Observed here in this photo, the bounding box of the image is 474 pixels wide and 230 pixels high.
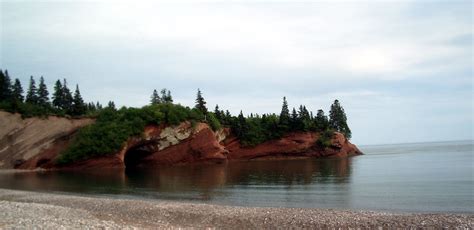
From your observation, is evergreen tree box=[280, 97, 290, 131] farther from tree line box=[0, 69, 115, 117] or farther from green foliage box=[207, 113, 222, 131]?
tree line box=[0, 69, 115, 117]

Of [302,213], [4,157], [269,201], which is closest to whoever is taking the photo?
[302,213]

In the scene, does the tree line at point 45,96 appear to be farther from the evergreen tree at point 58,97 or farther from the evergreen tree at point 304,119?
the evergreen tree at point 304,119

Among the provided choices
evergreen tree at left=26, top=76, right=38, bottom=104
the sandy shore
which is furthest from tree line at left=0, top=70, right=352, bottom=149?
the sandy shore

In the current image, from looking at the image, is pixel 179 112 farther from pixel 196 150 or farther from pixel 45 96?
pixel 45 96

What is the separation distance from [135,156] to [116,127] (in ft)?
40.7

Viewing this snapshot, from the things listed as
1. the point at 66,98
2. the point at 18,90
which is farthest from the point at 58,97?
the point at 18,90

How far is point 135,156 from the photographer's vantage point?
8731 centimetres

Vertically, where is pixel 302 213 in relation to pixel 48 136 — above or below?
below

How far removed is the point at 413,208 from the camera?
2734 centimetres

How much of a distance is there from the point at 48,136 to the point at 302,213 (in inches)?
2588

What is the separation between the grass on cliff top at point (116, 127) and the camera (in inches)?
2918

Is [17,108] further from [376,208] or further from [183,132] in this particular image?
[376,208]

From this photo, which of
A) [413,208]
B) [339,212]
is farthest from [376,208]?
[339,212]

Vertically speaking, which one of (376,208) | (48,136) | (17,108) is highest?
(17,108)
